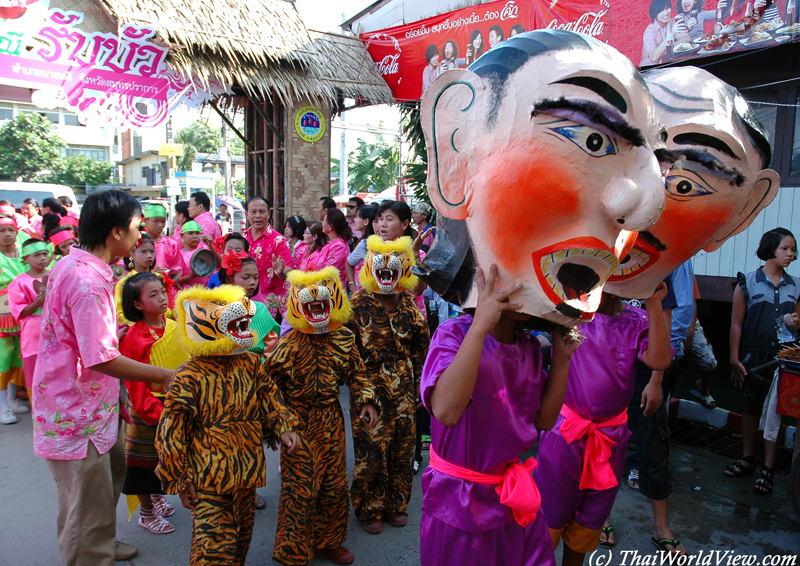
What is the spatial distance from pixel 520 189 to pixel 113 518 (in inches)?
91.4

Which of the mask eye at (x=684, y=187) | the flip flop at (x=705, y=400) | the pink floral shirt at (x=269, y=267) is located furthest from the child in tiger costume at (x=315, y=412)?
the flip flop at (x=705, y=400)

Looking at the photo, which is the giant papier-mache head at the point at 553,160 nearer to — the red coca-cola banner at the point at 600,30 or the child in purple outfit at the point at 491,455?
the child in purple outfit at the point at 491,455

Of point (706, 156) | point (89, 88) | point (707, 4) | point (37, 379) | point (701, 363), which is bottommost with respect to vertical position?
point (701, 363)

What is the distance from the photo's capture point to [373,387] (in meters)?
3.11

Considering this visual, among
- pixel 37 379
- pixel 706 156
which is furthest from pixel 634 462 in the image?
pixel 37 379

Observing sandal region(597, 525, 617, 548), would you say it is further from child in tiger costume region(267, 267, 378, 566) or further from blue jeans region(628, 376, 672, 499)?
child in tiger costume region(267, 267, 378, 566)

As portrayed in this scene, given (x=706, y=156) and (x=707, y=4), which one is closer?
(x=706, y=156)

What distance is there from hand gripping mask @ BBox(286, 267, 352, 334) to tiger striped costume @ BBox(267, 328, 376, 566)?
97mm

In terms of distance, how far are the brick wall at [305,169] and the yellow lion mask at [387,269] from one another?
5668 millimetres

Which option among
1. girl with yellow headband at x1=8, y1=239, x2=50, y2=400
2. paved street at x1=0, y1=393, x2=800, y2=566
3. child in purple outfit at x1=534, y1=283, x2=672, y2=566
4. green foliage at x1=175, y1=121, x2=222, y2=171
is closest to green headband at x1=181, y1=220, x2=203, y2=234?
girl with yellow headband at x1=8, y1=239, x2=50, y2=400

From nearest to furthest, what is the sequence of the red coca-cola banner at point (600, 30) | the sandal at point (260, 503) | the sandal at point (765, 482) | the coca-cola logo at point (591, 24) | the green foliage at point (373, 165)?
the sandal at point (260, 503) < the sandal at point (765, 482) < the red coca-cola banner at point (600, 30) < the coca-cola logo at point (591, 24) < the green foliage at point (373, 165)

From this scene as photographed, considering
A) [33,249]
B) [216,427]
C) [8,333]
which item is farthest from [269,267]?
[216,427]

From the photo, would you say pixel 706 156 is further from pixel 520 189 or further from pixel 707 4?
pixel 707 4

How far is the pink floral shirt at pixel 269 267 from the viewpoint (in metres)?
4.93
